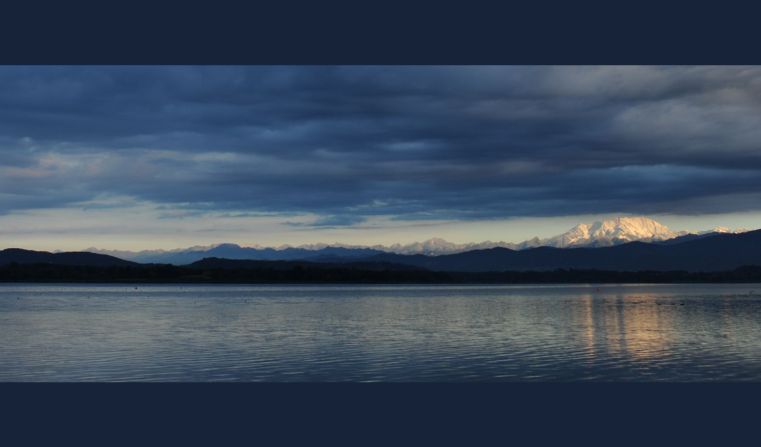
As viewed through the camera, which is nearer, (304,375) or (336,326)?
(304,375)

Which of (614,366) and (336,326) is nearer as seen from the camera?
(614,366)

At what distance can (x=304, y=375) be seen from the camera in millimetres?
32750

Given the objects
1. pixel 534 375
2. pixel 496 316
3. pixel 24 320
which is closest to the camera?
pixel 534 375

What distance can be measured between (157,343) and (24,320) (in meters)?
28.9

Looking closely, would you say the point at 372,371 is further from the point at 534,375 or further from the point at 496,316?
the point at 496,316

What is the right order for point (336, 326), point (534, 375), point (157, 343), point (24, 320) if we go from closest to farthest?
1. point (534, 375)
2. point (157, 343)
3. point (336, 326)
4. point (24, 320)

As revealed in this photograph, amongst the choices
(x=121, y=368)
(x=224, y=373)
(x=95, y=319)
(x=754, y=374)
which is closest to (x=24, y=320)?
(x=95, y=319)

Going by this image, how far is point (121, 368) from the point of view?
34.6 meters

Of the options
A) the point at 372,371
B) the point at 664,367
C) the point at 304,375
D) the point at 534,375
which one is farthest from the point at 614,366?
the point at 304,375

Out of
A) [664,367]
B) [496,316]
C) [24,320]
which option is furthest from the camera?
[496,316]

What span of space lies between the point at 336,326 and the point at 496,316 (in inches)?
838

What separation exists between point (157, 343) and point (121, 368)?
11.7 metres

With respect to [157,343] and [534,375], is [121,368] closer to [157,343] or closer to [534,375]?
[157,343]

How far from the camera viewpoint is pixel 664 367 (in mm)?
35594
